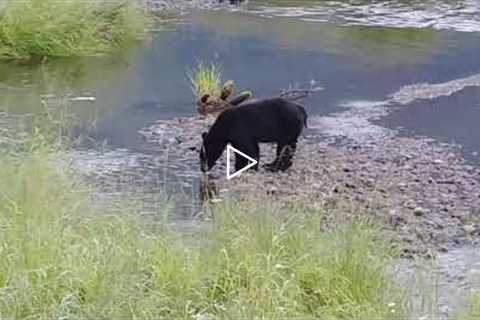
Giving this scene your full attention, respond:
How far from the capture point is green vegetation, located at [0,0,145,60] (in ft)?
50.1

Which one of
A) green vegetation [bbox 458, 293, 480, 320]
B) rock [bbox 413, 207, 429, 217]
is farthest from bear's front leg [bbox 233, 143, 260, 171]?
green vegetation [bbox 458, 293, 480, 320]

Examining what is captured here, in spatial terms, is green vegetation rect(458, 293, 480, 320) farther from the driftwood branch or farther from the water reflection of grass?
the driftwood branch

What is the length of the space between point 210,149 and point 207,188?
0.54 meters

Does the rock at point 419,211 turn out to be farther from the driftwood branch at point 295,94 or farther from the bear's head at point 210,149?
the driftwood branch at point 295,94

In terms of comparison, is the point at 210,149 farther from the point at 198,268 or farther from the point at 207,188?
the point at 198,268

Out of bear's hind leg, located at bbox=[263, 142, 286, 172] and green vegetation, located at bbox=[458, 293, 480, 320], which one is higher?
green vegetation, located at bbox=[458, 293, 480, 320]

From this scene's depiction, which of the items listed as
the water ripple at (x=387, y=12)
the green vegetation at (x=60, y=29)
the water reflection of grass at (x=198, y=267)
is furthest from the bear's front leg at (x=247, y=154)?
the water ripple at (x=387, y=12)

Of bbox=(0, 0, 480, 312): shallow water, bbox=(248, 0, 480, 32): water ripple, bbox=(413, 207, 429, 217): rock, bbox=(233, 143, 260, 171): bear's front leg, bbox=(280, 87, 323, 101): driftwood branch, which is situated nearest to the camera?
bbox=(413, 207, 429, 217): rock

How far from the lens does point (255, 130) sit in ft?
31.2

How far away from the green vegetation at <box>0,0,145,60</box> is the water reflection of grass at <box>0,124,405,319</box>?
9.14 metres

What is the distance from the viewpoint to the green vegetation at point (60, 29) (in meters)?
15.3

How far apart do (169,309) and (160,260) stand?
43 centimetres

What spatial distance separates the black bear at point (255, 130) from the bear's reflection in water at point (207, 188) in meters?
0.15

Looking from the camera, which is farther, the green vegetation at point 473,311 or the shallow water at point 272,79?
the shallow water at point 272,79
